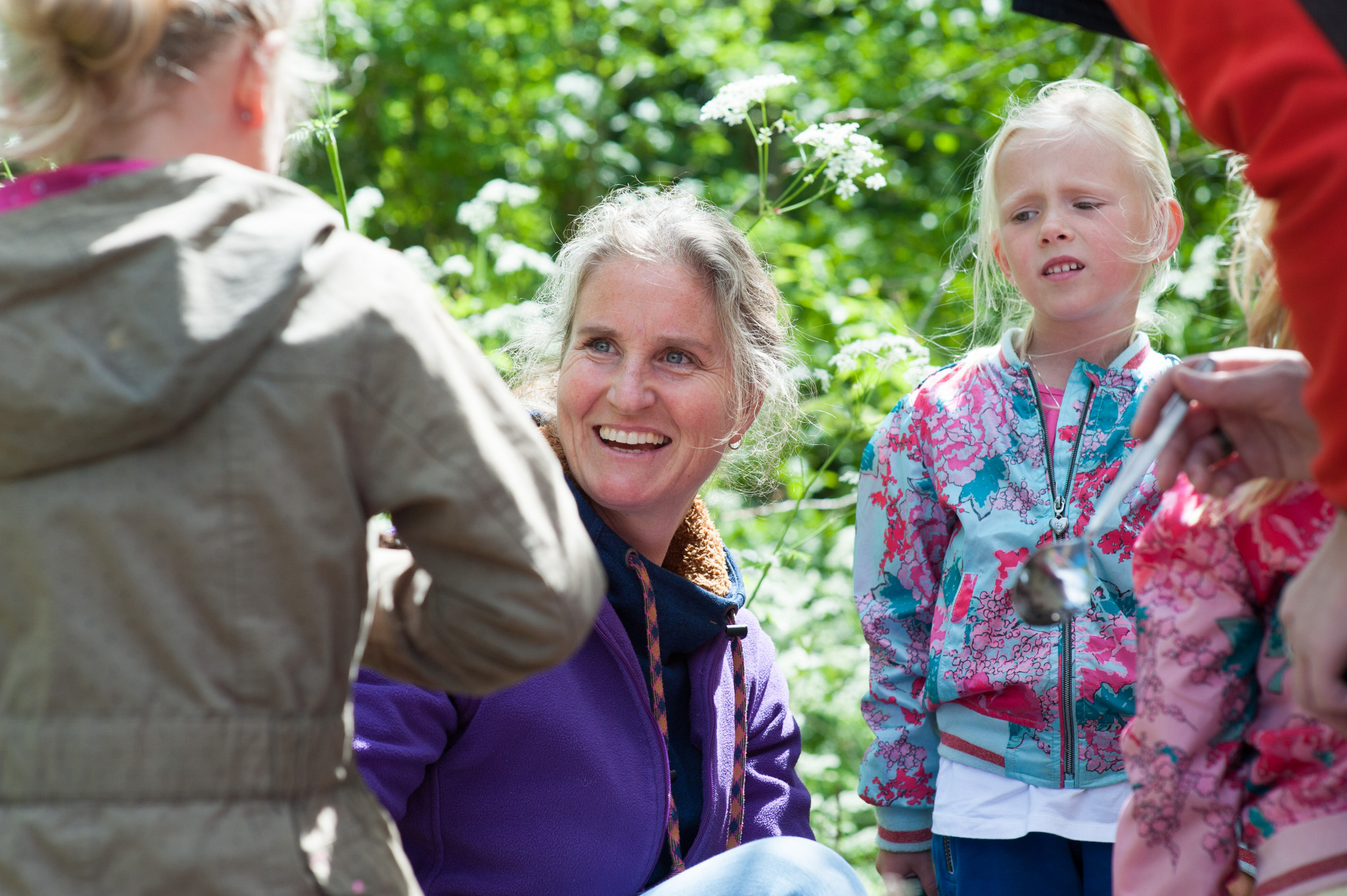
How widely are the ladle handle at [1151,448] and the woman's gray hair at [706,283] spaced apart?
1.08 m

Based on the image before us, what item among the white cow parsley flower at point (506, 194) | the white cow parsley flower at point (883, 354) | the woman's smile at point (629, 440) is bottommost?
the white cow parsley flower at point (883, 354)

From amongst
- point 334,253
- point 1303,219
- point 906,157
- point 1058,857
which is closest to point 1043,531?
point 1058,857

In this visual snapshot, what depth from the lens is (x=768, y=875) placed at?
1.72 metres

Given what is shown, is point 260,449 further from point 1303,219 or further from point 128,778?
point 1303,219

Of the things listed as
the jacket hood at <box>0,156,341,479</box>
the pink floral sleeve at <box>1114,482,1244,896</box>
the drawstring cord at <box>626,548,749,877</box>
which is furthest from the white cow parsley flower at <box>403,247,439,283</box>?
the pink floral sleeve at <box>1114,482,1244,896</box>

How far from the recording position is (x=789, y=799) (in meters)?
2.23

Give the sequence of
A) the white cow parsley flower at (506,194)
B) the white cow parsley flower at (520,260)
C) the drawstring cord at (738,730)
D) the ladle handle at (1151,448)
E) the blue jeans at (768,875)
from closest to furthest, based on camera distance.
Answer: the ladle handle at (1151,448) < the blue jeans at (768,875) < the drawstring cord at (738,730) < the white cow parsley flower at (520,260) < the white cow parsley flower at (506,194)

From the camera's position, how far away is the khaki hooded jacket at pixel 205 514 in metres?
1.07

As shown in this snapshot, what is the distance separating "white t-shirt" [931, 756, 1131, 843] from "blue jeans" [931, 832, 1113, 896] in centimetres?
2

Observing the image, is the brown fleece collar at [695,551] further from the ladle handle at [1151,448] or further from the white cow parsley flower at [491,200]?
the white cow parsley flower at [491,200]

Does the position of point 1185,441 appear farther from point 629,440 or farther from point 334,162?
point 334,162

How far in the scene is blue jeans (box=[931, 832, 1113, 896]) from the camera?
2.00m

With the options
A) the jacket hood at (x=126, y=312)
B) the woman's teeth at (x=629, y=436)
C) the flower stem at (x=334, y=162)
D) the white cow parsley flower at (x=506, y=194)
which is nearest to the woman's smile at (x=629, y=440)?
the woman's teeth at (x=629, y=436)

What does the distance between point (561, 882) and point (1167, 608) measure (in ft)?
3.17
